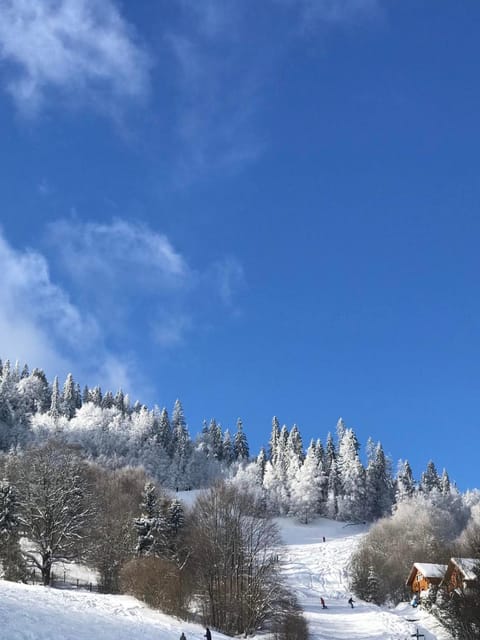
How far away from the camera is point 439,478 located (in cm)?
15688

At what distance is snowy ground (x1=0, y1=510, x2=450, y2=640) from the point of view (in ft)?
68.1

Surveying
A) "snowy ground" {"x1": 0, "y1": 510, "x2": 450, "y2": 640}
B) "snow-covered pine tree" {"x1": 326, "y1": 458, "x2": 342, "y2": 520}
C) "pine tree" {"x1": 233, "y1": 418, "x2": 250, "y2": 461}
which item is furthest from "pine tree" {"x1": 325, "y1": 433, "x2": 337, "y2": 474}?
"snowy ground" {"x1": 0, "y1": 510, "x2": 450, "y2": 640}

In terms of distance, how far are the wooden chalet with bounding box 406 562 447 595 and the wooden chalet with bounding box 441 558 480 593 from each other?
25.0 feet

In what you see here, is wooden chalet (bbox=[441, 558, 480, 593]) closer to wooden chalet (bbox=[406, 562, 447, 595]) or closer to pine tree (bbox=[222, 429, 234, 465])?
wooden chalet (bbox=[406, 562, 447, 595])

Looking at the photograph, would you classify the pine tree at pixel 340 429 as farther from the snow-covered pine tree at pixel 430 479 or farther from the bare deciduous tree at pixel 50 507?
the bare deciduous tree at pixel 50 507

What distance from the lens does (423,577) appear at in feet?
213

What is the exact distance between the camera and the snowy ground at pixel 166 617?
20766 millimetres

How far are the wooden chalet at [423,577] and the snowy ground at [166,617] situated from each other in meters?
3.14

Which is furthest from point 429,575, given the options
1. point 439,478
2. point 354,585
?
point 439,478

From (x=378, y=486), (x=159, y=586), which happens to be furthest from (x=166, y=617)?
(x=378, y=486)

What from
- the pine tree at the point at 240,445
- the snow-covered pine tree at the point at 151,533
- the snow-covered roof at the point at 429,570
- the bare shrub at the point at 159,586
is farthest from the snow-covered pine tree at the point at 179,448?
the bare shrub at the point at 159,586

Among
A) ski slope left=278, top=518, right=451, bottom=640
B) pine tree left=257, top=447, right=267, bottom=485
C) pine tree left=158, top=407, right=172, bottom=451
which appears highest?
pine tree left=158, top=407, right=172, bottom=451

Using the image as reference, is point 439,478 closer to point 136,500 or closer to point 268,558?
point 136,500

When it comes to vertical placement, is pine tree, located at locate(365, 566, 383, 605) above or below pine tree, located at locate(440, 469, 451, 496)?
below
